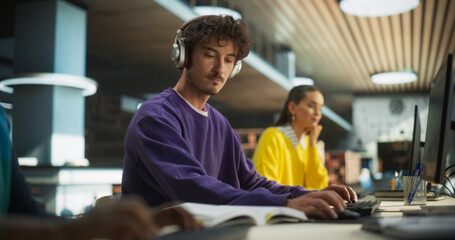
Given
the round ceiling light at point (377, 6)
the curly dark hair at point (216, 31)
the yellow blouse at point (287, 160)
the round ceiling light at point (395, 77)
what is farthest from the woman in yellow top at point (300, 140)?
the round ceiling light at point (395, 77)

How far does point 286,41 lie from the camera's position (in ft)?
33.9

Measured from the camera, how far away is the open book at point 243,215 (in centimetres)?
89

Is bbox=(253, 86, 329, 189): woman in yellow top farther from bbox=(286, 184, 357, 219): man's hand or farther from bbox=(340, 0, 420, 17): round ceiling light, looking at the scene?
bbox=(340, 0, 420, 17): round ceiling light

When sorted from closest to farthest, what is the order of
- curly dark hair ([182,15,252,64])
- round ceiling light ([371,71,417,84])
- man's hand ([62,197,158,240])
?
man's hand ([62,197,158,240]), curly dark hair ([182,15,252,64]), round ceiling light ([371,71,417,84])

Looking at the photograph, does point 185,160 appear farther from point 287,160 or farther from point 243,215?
point 287,160

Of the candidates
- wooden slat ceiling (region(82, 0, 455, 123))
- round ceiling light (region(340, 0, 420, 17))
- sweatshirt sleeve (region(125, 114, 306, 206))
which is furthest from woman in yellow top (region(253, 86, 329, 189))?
round ceiling light (region(340, 0, 420, 17))

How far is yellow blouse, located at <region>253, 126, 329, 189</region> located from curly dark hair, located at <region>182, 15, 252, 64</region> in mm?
1221

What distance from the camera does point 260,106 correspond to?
1409 cm

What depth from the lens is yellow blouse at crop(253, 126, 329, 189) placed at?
8.97 feet

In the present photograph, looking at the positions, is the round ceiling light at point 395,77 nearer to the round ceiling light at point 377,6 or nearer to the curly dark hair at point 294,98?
the round ceiling light at point 377,6

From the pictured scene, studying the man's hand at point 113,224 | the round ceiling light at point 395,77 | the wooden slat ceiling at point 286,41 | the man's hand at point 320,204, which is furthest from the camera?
the round ceiling light at point 395,77

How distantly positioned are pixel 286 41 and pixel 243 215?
9685mm

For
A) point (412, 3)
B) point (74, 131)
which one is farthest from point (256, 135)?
point (74, 131)

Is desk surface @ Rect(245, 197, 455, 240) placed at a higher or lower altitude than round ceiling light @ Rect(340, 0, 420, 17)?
lower
